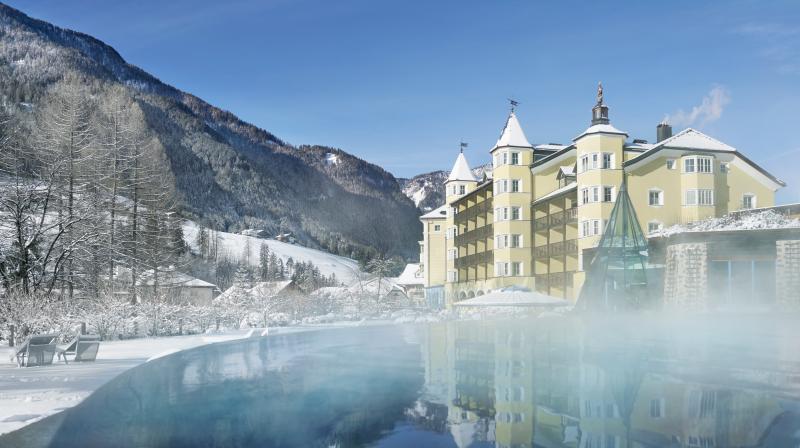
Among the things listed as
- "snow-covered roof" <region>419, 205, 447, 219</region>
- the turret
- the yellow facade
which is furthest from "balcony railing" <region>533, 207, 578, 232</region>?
"snow-covered roof" <region>419, 205, 447, 219</region>

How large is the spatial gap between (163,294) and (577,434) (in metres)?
30.2

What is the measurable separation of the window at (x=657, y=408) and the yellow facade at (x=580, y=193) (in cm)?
2989

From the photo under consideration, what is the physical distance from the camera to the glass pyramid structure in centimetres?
3412

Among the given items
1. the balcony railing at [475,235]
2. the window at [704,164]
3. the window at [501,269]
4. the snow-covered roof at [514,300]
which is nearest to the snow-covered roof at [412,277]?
the balcony railing at [475,235]

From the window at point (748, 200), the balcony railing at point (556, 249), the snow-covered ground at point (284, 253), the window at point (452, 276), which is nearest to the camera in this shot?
the window at point (748, 200)

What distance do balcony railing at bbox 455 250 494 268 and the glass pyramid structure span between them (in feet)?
53.3

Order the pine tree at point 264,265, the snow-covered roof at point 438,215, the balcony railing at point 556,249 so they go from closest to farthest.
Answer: the balcony railing at point 556,249 → the snow-covered roof at point 438,215 → the pine tree at point 264,265

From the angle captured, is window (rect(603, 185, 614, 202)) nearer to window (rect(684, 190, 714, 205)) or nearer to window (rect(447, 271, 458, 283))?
window (rect(684, 190, 714, 205))

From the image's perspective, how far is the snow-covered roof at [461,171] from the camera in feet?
237

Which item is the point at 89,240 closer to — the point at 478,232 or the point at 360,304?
the point at 360,304

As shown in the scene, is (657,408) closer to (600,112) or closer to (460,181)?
(600,112)

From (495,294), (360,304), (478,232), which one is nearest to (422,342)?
(495,294)

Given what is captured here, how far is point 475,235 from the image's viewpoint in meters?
61.5

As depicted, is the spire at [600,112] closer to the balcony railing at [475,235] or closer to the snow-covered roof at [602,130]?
the snow-covered roof at [602,130]
